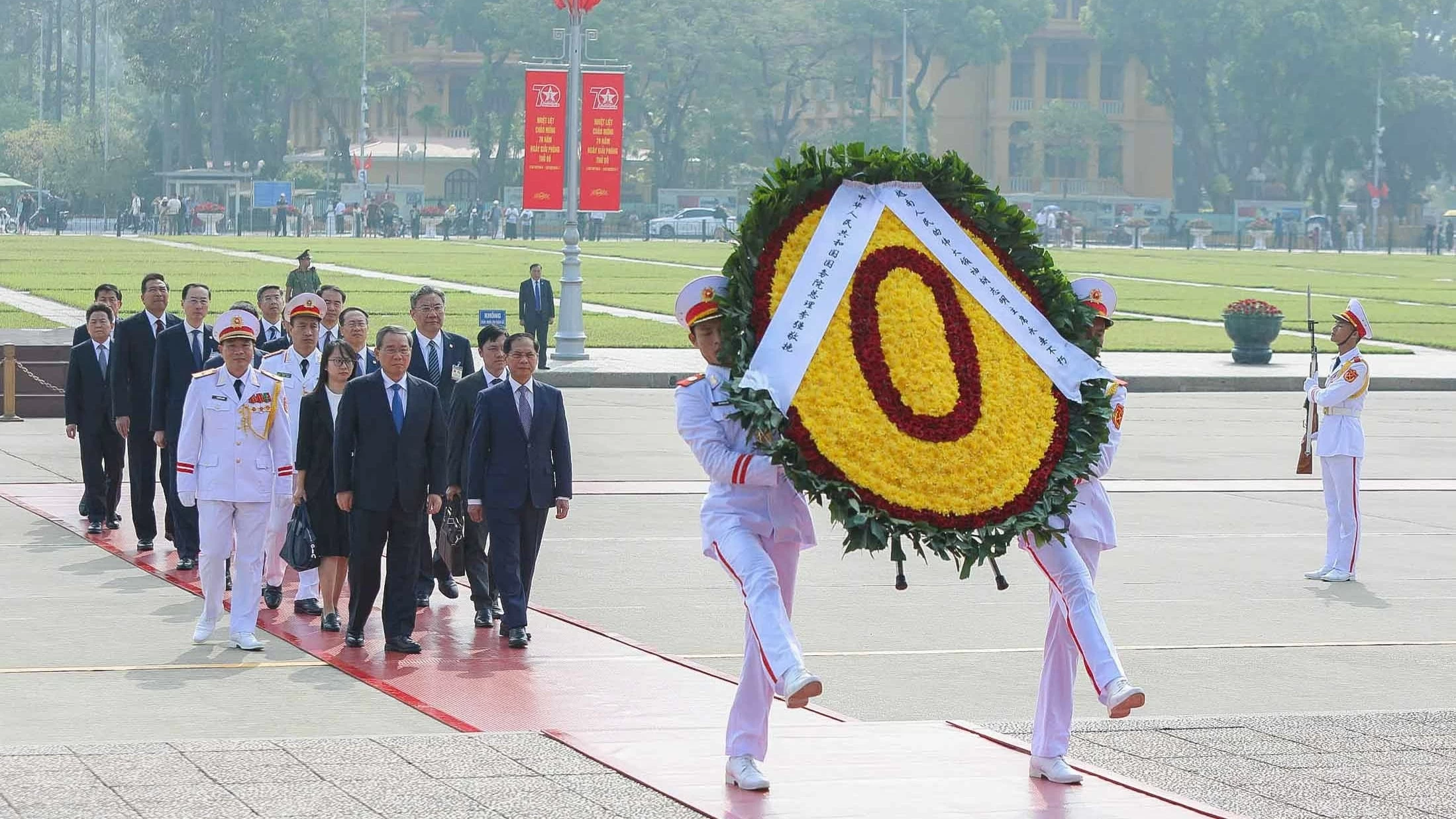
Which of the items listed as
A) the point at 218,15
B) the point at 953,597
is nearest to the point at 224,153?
the point at 218,15

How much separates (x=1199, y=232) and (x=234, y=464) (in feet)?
281

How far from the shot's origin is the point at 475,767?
23.8 feet

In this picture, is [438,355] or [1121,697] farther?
[438,355]

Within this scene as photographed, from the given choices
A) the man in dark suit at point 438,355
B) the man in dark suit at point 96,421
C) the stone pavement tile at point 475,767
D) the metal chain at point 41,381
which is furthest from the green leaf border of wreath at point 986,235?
the metal chain at point 41,381

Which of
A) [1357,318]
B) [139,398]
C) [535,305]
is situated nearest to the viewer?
[1357,318]

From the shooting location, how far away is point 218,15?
93.4 m

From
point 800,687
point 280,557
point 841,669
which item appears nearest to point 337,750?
point 800,687

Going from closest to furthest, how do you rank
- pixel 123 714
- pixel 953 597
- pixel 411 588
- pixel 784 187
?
pixel 784 187 < pixel 123 714 < pixel 411 588 < pixel 953 597

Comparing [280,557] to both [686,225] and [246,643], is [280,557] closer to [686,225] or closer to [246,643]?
[246,643]

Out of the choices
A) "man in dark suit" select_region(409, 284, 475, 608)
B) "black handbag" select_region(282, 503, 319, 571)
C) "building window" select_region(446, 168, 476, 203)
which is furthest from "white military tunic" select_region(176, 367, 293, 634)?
"building window" select_region(446, 168, 476, 203)

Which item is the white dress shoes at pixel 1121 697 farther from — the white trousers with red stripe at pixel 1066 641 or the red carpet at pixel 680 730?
the red carpet at pixel 680 730

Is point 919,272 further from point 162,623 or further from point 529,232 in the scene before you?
point 529,232

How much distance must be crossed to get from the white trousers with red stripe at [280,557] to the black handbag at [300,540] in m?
0.39

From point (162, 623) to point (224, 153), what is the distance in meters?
94.0
